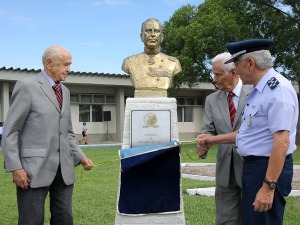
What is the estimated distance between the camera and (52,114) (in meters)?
4.01

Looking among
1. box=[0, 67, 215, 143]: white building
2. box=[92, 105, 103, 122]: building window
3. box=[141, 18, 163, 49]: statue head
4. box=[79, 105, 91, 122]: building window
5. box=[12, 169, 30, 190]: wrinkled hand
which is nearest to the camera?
box=[12, 169, 30, 190]: wrinkled hand

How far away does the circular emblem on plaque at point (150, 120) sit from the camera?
560 cm

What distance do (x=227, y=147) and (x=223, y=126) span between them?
204 mm

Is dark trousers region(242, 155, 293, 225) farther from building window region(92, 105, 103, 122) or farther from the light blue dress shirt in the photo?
building window region(92, 105, 103, 122)

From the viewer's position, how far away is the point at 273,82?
3102mm

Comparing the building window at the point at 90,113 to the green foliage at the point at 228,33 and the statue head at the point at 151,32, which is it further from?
the statue head at the point at 151,32

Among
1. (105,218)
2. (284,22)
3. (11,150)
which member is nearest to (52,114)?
(11,150)

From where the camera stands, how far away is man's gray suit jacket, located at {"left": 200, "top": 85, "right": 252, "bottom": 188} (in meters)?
4.15

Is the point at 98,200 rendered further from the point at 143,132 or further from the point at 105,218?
the point at 143,132

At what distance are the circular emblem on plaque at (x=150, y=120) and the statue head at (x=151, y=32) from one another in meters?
0.92

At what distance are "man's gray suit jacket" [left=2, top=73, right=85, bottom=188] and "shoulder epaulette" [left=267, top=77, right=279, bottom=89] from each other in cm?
189

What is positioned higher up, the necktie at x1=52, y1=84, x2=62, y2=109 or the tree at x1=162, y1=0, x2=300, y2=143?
the tree at x1=162, y1=0, x2=300, y2=143

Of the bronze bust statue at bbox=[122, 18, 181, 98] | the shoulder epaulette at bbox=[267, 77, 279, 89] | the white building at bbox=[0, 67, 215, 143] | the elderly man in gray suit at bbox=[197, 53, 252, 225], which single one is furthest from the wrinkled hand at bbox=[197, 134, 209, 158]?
the white building at bbox=[0, 67, 215, 143]

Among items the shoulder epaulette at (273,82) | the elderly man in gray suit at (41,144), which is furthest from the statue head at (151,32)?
the shoulder epaulette at (273,82)
